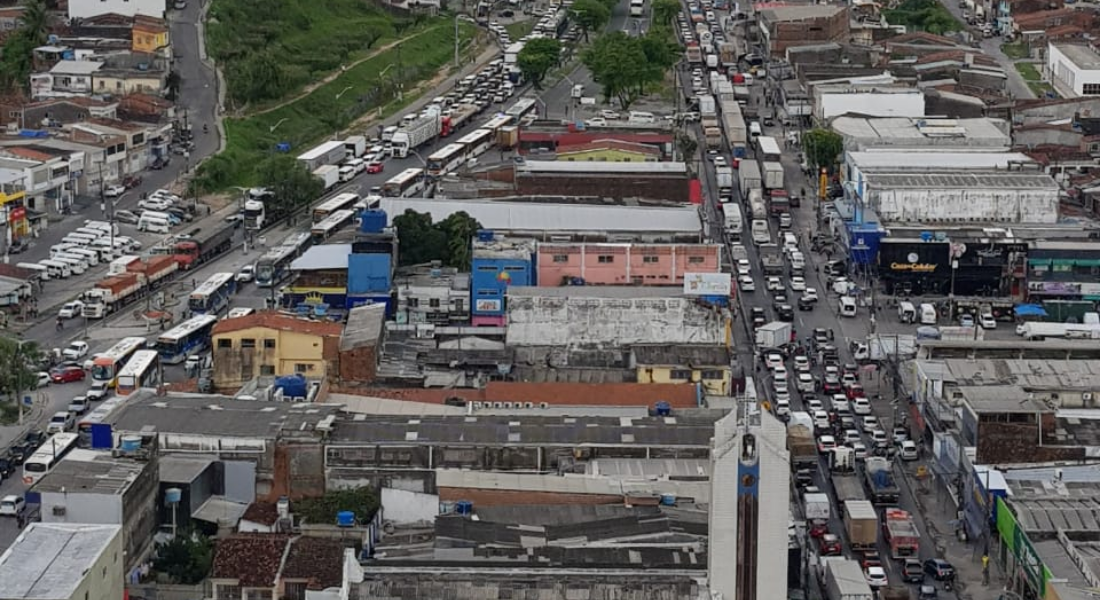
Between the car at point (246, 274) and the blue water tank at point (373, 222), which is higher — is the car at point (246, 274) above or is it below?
below

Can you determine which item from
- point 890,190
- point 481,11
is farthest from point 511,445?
point 481,11

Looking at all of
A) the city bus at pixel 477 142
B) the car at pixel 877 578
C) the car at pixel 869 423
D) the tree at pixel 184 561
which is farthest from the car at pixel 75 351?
the city bus at pixel 477 142

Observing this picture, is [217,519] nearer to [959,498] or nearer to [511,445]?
[511,445]

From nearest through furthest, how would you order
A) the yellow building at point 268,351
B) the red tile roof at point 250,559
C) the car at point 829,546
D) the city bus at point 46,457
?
→ the red tile roof at point 250,559, the car at point 829,546, the city bus at point 46,457, the yellow building at point 268,351

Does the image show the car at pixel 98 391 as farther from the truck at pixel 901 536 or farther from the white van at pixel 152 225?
Result: the truck at pixel 901 536

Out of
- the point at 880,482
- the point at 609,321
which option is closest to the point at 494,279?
the point at 609,321

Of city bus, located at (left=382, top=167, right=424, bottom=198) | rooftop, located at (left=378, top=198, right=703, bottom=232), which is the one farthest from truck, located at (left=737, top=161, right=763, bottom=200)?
city bus, located at (left=382, top=167, right=424, bottom=198)

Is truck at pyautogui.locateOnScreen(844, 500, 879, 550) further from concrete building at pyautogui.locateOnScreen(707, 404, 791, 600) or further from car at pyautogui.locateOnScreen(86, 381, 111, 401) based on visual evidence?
car at pyautogui.locateOnScreen(86, 381, 111, 401)
